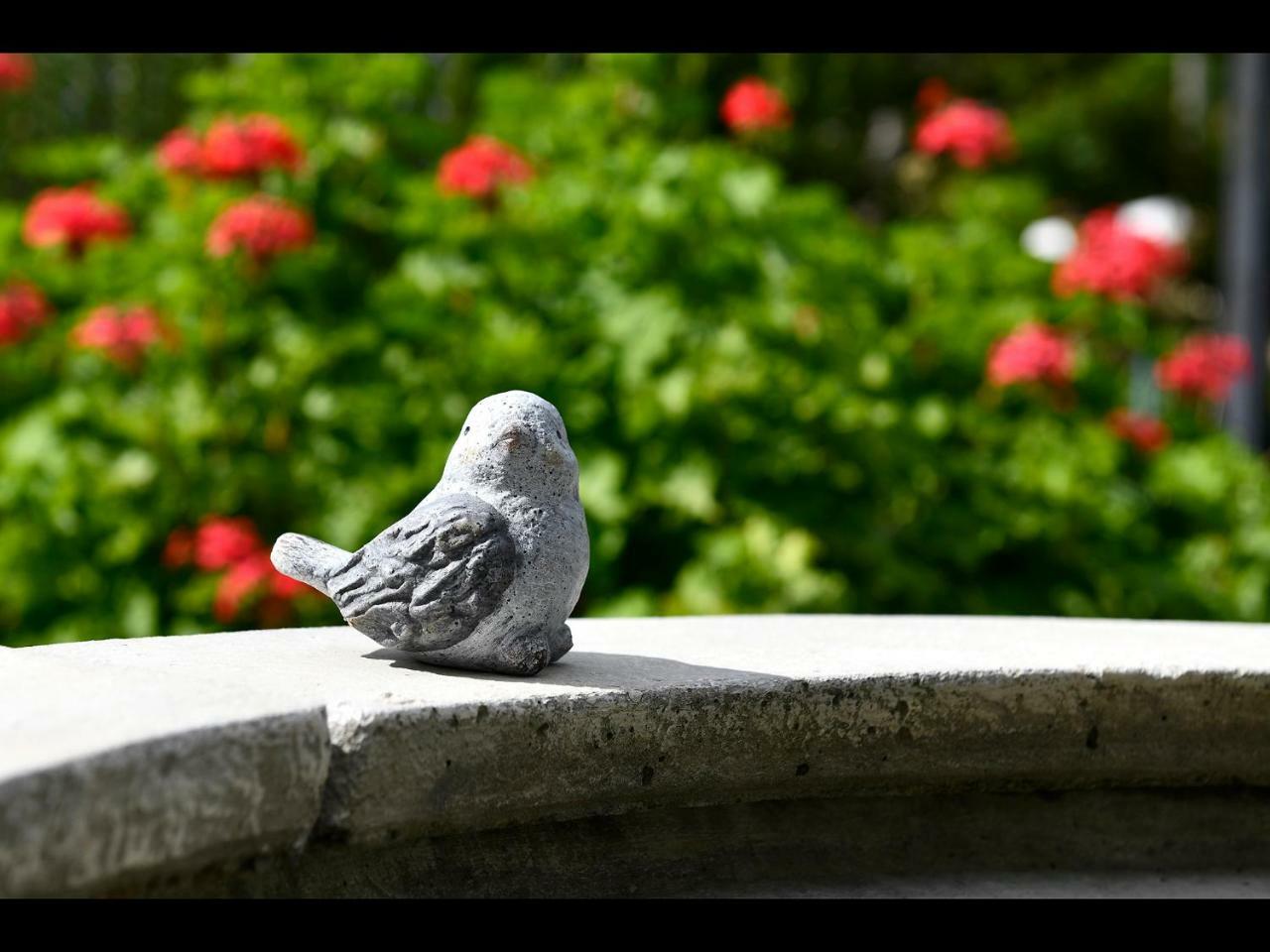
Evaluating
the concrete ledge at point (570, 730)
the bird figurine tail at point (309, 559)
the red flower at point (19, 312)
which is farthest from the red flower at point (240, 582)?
the bird figurine tail at point (309, 559)

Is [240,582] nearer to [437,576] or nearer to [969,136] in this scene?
[437,576]

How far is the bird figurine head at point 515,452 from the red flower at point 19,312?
3.04 metres

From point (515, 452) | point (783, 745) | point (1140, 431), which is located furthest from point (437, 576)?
point (1140, 431)

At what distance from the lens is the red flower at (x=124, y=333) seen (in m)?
4.47

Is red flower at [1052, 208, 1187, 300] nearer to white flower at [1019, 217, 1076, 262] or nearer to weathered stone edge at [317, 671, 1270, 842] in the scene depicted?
white flower at [1019, 217, 1076, 262]

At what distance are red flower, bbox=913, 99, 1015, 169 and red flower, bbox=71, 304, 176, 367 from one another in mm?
2838

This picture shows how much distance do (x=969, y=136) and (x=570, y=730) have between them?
3.78m

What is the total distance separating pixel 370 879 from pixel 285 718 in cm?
32

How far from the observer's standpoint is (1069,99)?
1644 cm

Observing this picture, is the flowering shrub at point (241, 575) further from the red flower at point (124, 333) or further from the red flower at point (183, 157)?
the red flower at point (183, 157)

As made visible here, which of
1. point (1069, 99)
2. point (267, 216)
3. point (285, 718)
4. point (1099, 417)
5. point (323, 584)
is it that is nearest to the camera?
point (285, 718)

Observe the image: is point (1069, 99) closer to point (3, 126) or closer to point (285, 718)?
point (3, 126)

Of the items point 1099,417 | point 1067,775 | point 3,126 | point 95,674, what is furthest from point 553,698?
point 3,126

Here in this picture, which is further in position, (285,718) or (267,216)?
(267,216)
